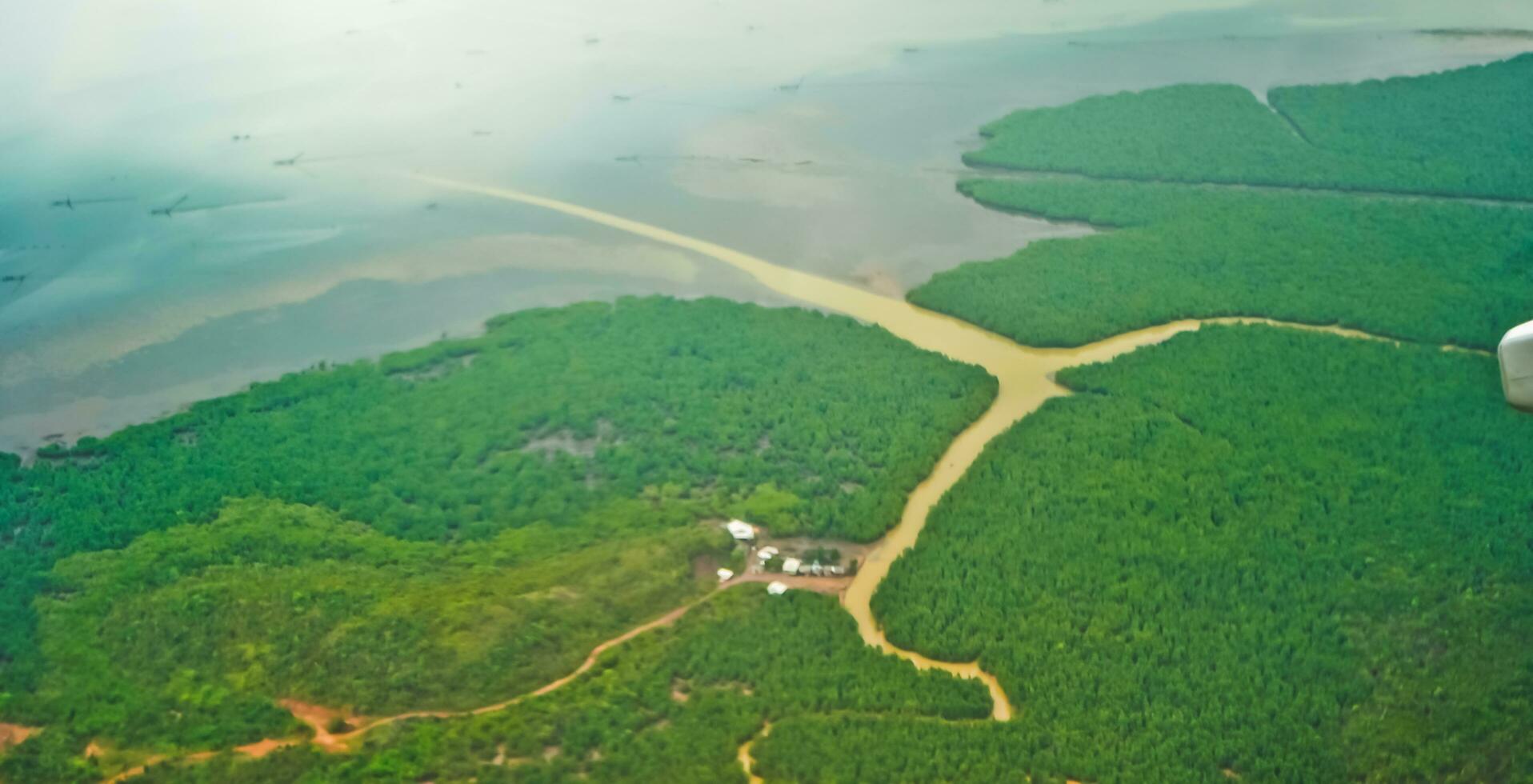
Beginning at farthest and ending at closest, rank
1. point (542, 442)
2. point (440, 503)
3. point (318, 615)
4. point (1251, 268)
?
point (1251, 268)
point (542, 442)
point (440, 503)
point (318, 615)

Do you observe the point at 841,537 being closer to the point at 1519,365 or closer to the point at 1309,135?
the point at 1519,365

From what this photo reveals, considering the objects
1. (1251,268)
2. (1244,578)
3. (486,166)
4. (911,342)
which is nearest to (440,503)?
(911,342)

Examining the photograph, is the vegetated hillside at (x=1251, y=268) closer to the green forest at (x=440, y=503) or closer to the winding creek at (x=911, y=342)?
the winding creek at (x=911, y=342)

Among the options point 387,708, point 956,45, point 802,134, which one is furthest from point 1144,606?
point 956,45

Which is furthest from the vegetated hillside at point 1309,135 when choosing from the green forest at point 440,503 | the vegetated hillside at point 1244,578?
the green forest at point 440,503

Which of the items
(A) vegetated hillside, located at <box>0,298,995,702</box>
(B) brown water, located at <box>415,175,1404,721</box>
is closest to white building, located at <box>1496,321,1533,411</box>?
(B) brown water, located at <box>415,175,1404,721</box>
